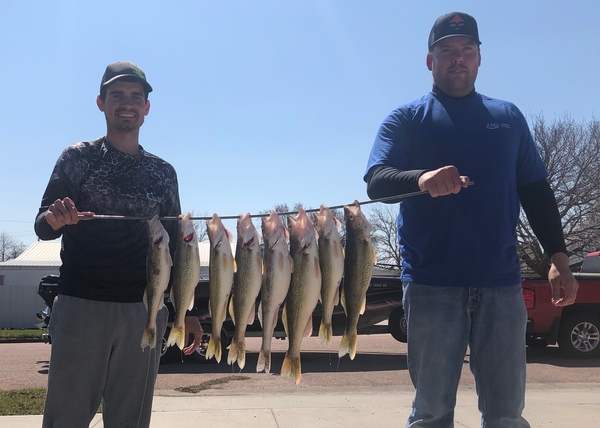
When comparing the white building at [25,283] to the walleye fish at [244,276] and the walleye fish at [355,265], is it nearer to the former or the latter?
the walleye fish at [244,276]

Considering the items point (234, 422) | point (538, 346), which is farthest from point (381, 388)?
point (538, 346)

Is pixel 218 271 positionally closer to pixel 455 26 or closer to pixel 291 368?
pixel 291 368

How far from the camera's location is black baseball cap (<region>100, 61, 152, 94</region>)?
336 cm

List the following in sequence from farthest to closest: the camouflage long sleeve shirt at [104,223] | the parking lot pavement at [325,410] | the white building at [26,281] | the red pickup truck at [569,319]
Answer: the white building at [26,281], the red pickup truck at [569,319], the parking lot pavement at [325,410], the camouflage long sleeve shirt at [104,223]

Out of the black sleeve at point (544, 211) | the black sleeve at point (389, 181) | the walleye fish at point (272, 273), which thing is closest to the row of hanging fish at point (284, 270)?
the walleye fish at point (272, 273)

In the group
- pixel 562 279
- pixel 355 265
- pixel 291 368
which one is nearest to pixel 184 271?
pixel 291 368

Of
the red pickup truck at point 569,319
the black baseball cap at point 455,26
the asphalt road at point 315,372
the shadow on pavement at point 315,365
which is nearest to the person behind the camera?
the black baseball cap at point 455,26

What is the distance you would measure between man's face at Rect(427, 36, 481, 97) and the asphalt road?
6.14 meters

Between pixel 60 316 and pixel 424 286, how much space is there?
198cm

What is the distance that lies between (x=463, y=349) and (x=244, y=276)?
119cm

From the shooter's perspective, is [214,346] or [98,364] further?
[98,364]

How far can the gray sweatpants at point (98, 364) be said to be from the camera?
3.09 meters

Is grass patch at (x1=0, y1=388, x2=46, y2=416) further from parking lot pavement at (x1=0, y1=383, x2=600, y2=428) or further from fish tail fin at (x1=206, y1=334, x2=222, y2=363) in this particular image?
fish tail fin at (x1=206, y1=334, x2=222, y2=363)

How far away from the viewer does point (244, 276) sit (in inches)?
113
